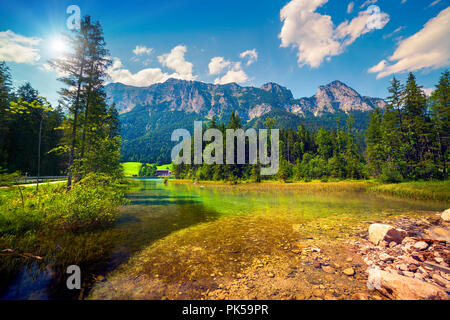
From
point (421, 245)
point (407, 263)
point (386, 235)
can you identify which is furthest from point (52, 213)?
point (421, 245)

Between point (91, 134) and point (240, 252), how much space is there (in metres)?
21.2

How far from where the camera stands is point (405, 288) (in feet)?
13.1

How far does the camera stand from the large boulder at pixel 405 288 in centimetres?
373

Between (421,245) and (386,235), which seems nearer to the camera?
(421,245)

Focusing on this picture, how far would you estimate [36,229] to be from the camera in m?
8.34

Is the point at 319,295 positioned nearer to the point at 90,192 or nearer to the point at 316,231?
the point at 316,231

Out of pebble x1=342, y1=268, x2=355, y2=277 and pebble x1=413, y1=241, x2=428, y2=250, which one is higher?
pebble x1=413, y1=241, x2=428, y2=250

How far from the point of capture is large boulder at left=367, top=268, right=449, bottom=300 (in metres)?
3.73

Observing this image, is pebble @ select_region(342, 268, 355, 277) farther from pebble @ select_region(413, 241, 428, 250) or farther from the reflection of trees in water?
the reflection of trees in water

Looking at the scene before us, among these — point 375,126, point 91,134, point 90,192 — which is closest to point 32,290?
point 90,192

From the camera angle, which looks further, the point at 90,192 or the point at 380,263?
the point at 90,192

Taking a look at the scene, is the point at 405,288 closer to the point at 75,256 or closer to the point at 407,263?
the point at 407,263

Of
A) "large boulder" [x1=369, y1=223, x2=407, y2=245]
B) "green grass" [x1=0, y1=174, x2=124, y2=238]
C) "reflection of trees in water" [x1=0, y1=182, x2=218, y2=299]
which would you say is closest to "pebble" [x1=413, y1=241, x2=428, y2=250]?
"large boulder" [x1=369, y1=223, x2=407, y2=245]
